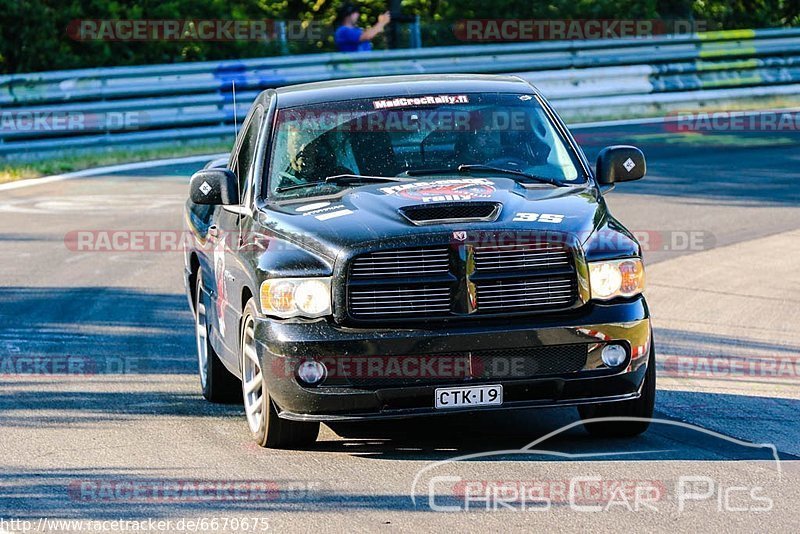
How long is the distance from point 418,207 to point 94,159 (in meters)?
14.1

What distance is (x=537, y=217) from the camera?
23.5ft

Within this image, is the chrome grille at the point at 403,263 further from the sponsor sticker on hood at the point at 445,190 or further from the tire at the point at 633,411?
the tire at the point at 633,411

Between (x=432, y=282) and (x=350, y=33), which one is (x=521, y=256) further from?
(x=350, y=33)

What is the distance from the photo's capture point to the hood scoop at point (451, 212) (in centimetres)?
708

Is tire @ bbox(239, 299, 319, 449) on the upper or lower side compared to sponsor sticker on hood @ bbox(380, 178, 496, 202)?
lower

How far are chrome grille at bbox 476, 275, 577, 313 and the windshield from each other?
114 cm

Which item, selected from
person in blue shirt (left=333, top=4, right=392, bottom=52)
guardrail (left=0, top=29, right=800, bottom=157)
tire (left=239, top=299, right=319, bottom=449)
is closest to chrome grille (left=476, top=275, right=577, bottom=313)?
tire (left=239, top=299, right=319, bottom=449)

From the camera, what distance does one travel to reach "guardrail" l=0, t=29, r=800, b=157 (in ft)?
68.1

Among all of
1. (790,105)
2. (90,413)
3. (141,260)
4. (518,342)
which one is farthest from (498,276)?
(790,105)

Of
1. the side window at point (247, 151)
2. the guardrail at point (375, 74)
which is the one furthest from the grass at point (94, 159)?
the side window at point (247, 151)

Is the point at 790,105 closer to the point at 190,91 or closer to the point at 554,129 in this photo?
the point at 190,91

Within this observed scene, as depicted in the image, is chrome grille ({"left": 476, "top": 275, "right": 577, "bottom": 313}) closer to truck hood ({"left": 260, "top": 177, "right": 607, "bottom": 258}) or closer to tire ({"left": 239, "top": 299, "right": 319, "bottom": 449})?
truck hood ({"left": 260, "top": 177, "right": 607, "bottom": 258})

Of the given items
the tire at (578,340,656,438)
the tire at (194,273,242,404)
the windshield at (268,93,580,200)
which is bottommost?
the tire at (194,273,242,404)

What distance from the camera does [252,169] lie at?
8266 millimetres
